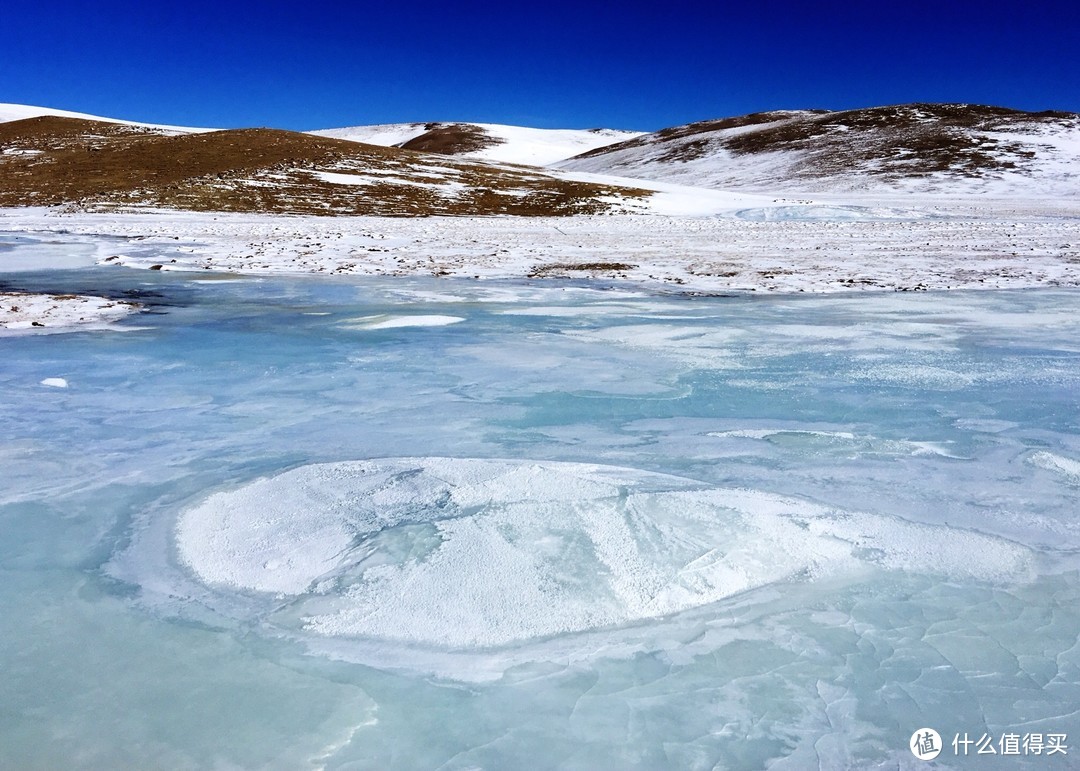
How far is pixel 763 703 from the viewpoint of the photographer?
2.68 meters

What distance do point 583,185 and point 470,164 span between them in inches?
438

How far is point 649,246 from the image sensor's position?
2081 cm

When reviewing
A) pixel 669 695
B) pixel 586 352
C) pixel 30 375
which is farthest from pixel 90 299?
pixel 669 695

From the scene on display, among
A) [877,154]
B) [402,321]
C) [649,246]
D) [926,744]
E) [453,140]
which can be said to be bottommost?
[926,744]

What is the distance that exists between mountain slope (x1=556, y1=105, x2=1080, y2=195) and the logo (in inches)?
1975

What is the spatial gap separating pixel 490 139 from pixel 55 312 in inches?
3502

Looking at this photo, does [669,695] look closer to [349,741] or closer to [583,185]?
[349,741]

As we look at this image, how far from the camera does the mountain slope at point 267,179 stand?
33688mm

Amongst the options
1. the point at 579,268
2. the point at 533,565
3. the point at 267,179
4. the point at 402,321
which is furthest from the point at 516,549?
the point at 267,179

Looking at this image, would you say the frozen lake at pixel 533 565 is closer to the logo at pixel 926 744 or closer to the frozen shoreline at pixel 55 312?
the logo at pixel 926 744

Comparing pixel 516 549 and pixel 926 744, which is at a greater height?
pixel 516 549

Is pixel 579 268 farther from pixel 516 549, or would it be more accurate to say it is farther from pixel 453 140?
pixel 453 140

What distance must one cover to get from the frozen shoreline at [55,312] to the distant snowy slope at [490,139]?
7127 centimetres

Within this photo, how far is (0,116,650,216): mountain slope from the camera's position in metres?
33.7
